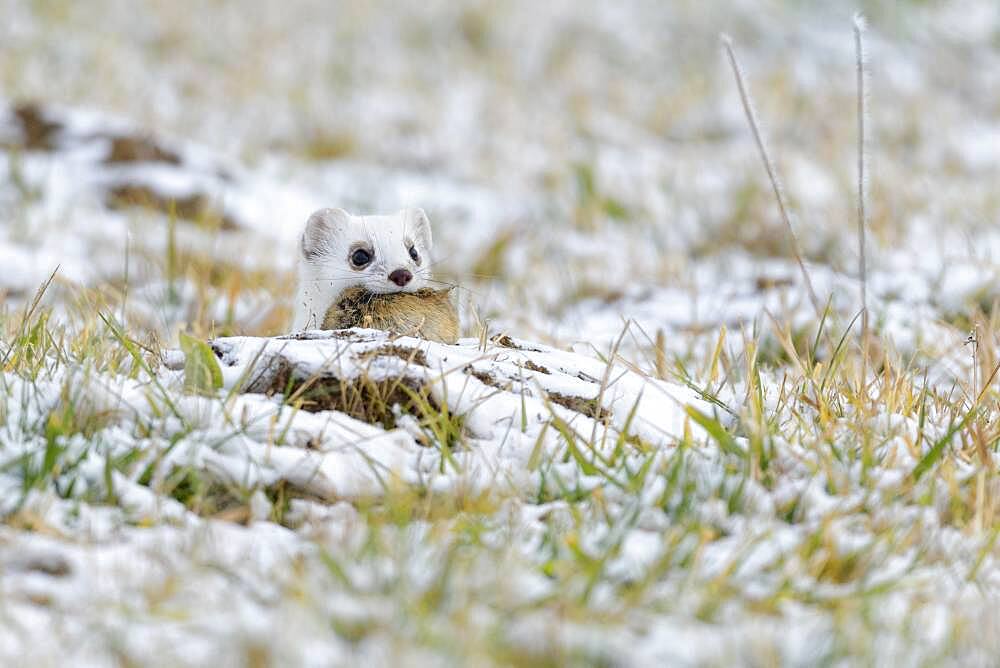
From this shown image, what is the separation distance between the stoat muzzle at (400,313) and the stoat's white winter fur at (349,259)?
0.17ft

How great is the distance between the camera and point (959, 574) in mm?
2264

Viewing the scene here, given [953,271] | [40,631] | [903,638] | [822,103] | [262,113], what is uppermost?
[822,103]

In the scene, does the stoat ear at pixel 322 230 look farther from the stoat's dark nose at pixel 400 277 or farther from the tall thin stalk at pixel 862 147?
the tall thin stalk at pixel 862 147

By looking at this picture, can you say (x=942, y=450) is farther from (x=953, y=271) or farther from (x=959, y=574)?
(x=953, y=271)

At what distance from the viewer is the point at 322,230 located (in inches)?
145

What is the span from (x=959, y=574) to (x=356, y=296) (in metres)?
1.90

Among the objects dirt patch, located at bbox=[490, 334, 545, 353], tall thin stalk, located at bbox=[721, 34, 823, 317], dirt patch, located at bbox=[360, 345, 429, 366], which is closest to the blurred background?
tall thin stalk, located at bbox=[721, 34, 823, 317]

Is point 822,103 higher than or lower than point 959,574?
higher

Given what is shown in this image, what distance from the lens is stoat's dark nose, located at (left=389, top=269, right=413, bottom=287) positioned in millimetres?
3461

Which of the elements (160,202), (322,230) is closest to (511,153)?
(160,202)

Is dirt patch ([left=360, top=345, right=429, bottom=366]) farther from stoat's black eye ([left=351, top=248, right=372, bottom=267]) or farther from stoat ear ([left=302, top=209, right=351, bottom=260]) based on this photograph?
stoat ear ([left=302, top=209, right=351, bottom=260])

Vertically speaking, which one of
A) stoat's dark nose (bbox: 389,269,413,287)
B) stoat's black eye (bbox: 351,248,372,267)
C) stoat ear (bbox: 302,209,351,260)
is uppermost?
stoat ear (bbox: 302,209,351,260)

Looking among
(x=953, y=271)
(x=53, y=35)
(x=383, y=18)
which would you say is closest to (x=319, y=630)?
(x=953, y=271)

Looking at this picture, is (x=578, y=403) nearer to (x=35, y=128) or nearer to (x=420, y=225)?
(x=420, y=225)
